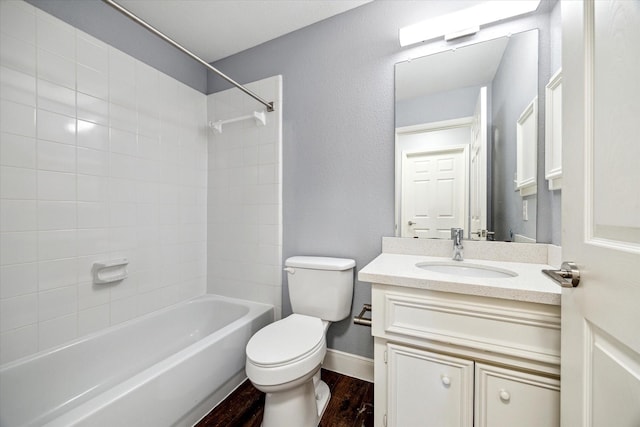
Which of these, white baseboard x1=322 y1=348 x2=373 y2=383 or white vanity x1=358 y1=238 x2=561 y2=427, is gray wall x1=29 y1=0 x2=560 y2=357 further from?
white vanity x1=358 y1=238 x2=561 y2=427

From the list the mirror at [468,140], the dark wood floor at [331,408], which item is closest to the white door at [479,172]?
the mirror at [468,140]

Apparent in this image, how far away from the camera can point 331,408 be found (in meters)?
1.39

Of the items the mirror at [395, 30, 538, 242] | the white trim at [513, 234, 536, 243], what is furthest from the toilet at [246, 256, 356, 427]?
the white trim at [513, 234, 536, 243]

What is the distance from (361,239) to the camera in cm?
162

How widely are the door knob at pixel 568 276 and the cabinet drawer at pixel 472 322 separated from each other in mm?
267

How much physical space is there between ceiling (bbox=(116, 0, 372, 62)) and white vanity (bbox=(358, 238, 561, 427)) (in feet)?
5.43

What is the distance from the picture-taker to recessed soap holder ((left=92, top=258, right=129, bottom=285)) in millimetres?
1473

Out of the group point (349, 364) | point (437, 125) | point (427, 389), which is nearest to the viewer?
point (427, 389)

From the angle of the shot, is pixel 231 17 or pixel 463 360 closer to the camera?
pixel 463 360

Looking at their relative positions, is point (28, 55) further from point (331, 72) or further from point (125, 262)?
point (331, 72)

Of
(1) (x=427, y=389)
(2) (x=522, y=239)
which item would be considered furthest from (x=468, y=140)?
(1) (x=427, y=389)

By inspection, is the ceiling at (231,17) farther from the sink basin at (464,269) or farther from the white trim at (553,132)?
the sink basin at (464,269)

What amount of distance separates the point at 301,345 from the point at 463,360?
2.23 ft

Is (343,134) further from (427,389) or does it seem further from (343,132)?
(427,389)
